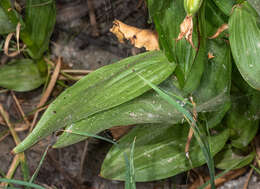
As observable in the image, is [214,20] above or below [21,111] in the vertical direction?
above

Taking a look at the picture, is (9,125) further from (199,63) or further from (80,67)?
(199,63)

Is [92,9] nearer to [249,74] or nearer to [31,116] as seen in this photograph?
[31,116]

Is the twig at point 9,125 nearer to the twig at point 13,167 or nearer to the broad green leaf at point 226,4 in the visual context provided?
the twig at point 13,167

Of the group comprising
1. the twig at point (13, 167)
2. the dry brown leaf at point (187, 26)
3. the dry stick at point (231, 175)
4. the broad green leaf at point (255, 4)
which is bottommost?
the twig at point (13, 167)

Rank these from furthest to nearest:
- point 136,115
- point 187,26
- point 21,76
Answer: point 21,76 → point 136,115 → point 187,26

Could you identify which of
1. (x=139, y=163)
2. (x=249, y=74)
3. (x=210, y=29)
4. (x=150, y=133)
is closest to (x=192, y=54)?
(x=210, y=29)

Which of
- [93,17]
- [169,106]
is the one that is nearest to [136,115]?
[169,106]

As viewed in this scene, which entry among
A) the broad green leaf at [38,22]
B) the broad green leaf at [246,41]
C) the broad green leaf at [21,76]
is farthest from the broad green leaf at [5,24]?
the broad green leaf at [246,41]
